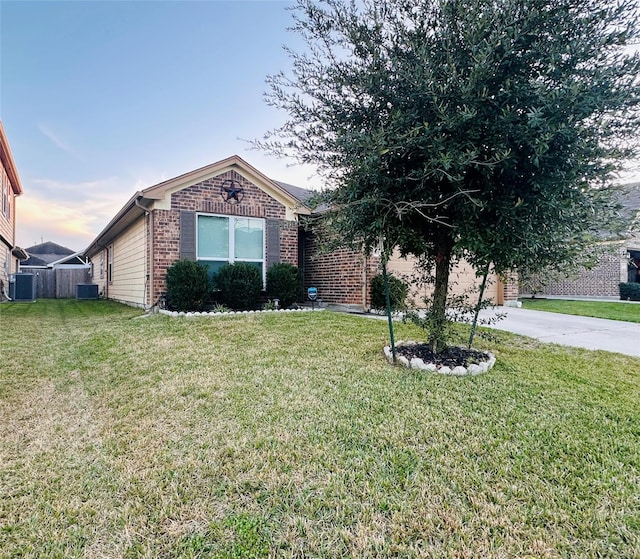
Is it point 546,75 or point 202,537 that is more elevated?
point 546,75

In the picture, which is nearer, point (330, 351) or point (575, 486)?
point (575, 486)

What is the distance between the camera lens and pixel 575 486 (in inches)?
83.3

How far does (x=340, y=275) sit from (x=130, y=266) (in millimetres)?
6702

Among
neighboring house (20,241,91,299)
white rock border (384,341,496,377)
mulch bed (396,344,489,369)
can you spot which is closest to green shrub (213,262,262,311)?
mulch bed (396,344,489,369)

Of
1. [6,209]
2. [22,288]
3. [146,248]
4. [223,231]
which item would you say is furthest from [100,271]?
[223,231]

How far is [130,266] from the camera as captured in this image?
1173 cm

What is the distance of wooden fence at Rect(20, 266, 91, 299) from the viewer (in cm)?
2098

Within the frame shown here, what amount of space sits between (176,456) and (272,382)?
1465 mm

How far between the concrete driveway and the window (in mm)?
6051

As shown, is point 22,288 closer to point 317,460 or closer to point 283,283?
point 283,283

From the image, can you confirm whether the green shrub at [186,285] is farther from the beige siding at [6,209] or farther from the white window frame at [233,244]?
the beige siding at [6,209]

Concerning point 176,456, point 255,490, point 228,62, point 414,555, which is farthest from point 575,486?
point 228,62

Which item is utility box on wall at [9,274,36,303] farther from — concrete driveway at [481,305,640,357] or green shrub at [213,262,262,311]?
concrete driveway at [481,305,640,357]

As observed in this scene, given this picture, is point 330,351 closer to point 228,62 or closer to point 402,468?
point 402,468
